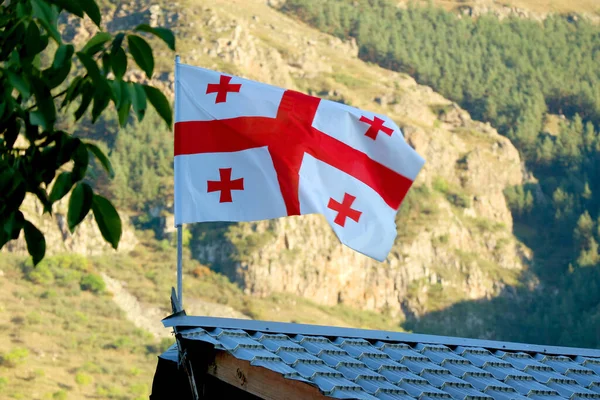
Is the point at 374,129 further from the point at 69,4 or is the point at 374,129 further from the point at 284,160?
the point at 69,4

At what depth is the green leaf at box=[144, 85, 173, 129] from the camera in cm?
282

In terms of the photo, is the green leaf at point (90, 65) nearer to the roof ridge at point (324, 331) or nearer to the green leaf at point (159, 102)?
the green leaf at point (159, 102)

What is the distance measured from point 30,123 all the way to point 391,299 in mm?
87152

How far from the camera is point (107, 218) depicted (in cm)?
279

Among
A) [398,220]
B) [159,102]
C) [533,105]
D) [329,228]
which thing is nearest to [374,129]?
[159,102]

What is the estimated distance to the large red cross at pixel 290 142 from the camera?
20.0 ft

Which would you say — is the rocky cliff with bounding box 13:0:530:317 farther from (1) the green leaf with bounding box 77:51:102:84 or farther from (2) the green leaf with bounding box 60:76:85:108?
(1) the green leaf with bounding box 77:51:102:84

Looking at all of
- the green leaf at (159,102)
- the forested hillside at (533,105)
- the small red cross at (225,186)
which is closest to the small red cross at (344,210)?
the small red cross at (225,186)

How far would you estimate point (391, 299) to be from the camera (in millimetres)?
89125

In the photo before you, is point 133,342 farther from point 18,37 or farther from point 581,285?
point 18,37

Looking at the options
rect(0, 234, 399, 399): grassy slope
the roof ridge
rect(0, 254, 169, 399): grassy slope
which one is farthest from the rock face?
the roof ridge

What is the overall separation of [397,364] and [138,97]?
7.18 feet

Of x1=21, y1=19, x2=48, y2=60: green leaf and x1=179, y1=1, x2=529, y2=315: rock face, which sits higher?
x1=179, y1=1, x2=529, y2=315: rock face

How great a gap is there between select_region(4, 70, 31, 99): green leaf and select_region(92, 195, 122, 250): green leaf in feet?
1.04
